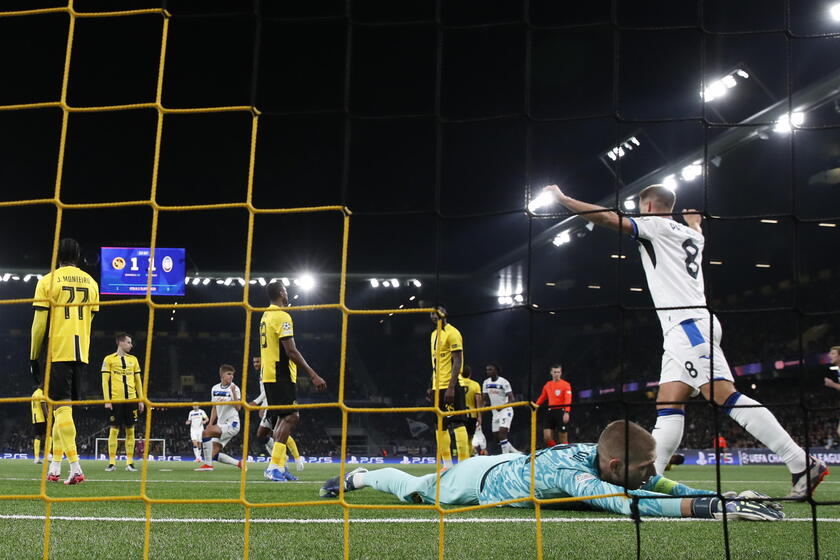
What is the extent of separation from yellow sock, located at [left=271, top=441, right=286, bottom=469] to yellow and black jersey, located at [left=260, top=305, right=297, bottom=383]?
0.57m

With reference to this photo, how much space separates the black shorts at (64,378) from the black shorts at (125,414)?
119 inches

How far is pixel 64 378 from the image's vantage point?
5879 mm

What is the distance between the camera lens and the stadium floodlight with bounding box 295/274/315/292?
2615 cm

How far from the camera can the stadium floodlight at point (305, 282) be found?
85.8 ft

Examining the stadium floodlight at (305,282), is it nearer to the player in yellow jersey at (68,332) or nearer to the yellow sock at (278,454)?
the yellow sock at (278,454)

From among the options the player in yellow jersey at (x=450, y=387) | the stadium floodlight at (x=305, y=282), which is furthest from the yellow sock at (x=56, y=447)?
the stadium floodlight at (x=305, y=282)

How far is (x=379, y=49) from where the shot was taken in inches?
410

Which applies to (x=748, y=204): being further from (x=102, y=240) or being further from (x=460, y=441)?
(x=102, y=240)

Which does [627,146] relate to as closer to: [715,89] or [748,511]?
[715,89]

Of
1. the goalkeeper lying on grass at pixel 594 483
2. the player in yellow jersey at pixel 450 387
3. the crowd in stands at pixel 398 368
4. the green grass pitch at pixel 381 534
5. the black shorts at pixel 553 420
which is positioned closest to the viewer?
the green grass pitch at pixel 381 534

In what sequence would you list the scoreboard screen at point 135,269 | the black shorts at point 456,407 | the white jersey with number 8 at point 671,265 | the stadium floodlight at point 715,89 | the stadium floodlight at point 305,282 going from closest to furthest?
1. the white jersey with number 8 at point 671,265
2. the black shorts at point 456,407
3. the stadium floodlight at point 715,89
4. the scoreboard screen at point 135,269
5. the stadium floodlight at point 305,282

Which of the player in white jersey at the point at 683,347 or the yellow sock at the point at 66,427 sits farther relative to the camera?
the yellow sock at the point at 66,427

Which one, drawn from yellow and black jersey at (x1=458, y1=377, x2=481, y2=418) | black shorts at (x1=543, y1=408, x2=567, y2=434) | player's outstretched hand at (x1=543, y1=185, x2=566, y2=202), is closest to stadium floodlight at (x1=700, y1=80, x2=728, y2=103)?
black shorts at (x1=543, y1=408, x2=567, y2=434)

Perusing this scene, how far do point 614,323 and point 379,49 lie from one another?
18442mm
